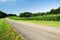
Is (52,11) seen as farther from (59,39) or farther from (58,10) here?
(59,39)

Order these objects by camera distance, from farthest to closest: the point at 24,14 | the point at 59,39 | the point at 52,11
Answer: the point at 24,14, the point at 52,11, the point at 59,39

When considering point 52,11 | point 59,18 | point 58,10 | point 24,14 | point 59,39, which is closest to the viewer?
point 59,39

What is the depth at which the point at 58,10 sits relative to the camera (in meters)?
134

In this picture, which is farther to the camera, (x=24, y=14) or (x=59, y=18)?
(x=24, y=14)

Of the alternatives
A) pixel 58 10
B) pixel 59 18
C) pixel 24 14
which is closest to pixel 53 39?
pixel 59 18

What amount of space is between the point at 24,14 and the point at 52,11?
196 ft

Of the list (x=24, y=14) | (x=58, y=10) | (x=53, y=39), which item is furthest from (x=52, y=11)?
(x=53, y=39)

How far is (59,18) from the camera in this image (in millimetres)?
61812

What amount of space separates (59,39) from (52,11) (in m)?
129

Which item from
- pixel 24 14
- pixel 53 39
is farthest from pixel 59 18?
pixel 24 14

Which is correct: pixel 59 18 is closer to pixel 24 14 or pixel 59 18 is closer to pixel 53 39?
pixel 53 39

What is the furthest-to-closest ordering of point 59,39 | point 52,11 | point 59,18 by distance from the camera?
1. point 52,11
2. point 59,18
3. point 59,39

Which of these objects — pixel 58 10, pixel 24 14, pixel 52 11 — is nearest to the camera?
pixel 58 10

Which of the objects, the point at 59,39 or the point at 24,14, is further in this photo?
the point at 24,14
